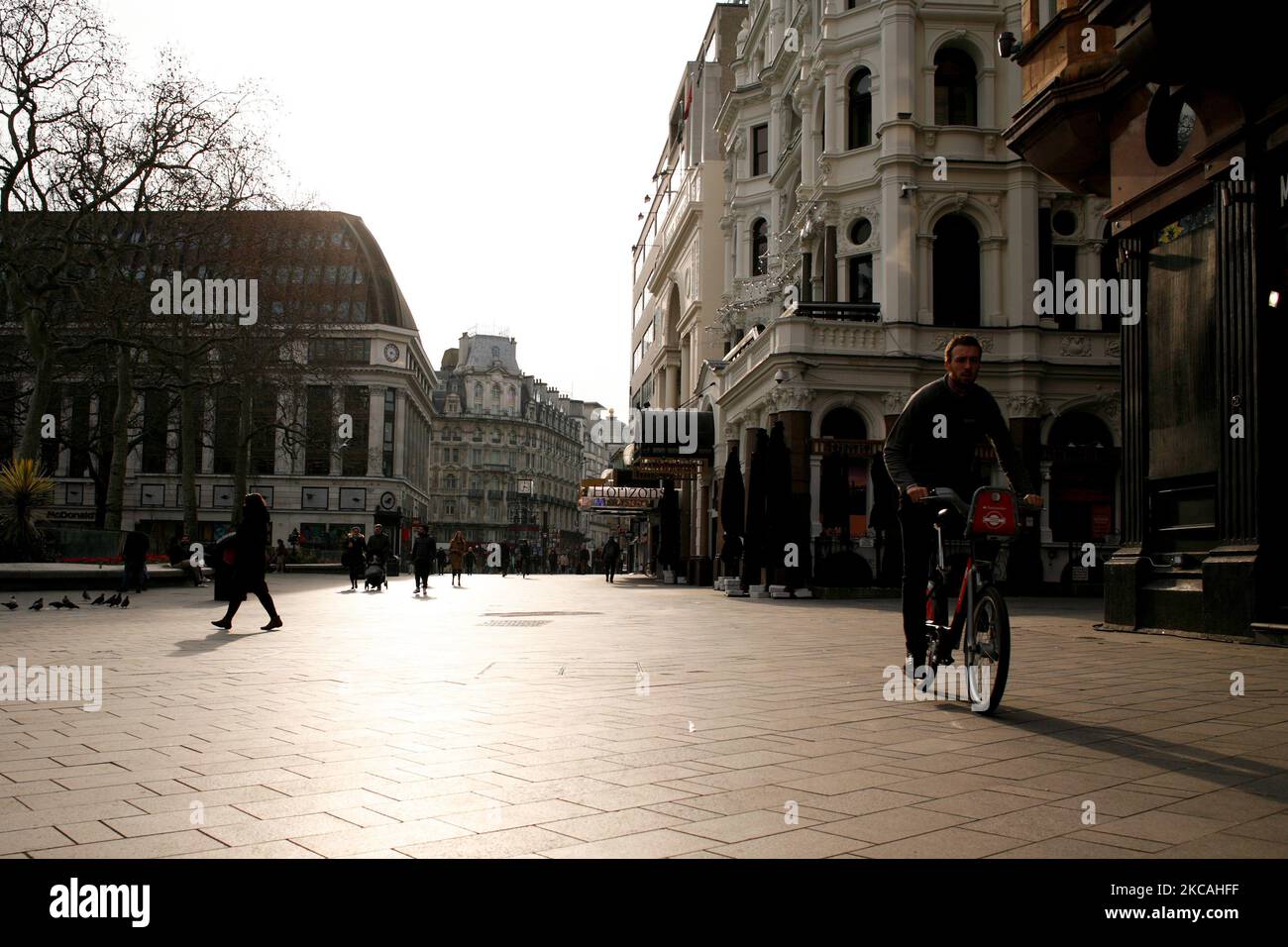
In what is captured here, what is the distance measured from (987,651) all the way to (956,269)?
2511cm

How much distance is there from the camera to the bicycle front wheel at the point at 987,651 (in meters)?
5.86

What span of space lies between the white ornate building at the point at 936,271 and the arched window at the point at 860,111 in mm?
38

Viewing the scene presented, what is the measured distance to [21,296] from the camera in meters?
32.5

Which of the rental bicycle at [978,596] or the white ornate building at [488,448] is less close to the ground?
the white ornate building at [488,448]

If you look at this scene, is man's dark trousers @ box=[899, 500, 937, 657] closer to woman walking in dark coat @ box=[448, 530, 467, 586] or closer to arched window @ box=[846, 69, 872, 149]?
arched window @ box=[846, 69, 872, 149]

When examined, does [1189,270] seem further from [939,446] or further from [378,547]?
[378,547]

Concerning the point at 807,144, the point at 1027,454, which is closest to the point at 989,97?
the point at 807,144

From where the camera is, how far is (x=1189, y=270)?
11.8 meters

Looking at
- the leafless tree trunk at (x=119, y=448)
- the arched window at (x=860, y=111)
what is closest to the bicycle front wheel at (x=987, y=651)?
the arched window at (x=860, y=111)

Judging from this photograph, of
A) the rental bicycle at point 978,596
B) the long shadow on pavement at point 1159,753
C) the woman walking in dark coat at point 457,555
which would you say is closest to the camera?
the long shadow on pavement at point 1159,753

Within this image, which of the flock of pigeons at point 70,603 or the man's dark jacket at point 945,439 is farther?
the flock of pigeons at point 70,603

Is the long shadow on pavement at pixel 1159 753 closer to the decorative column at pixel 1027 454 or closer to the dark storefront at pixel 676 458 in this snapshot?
the decorative column at pixel 1027 454

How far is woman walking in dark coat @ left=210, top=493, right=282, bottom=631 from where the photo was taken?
14.4 m
